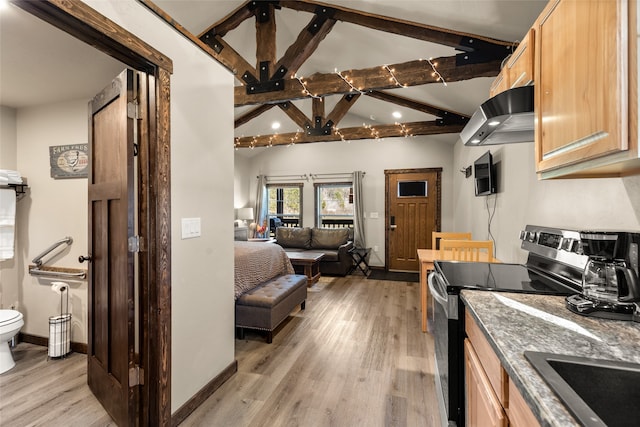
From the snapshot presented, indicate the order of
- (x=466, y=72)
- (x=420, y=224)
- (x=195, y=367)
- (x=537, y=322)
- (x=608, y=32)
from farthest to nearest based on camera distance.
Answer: (x=420, y=224) < (x=466, y=72) < (x=195, y=367) < (x=537, y=322) < (x=608, y=32)

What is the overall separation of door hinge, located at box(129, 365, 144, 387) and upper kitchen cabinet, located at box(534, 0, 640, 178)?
7.52 feet

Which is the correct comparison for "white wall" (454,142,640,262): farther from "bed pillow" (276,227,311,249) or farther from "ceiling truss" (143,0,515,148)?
"bed pillow" (276,227,311,249)

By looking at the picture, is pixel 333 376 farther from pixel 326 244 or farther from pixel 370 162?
pixel 370 162

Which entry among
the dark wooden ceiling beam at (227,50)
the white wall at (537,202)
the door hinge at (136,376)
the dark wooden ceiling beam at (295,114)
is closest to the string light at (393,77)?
the white wall at (537,202)

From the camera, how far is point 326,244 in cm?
605

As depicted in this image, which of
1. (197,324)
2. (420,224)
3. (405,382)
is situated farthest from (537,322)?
(420,224)

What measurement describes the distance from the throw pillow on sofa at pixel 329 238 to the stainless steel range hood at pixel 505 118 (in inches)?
169

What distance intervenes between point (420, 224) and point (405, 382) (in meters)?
4.45

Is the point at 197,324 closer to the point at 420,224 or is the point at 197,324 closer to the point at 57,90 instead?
the point at 57,90

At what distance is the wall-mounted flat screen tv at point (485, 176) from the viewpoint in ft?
10.5

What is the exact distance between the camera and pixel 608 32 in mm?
838

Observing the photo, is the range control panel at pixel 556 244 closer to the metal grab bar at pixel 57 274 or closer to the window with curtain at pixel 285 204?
the metal grab bar at pixel 57 274

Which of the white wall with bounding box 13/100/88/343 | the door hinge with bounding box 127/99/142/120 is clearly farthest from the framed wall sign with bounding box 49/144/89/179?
the door hinge with bounding box 127/99/142/120

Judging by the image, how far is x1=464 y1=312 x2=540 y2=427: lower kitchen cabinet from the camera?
78 cm
